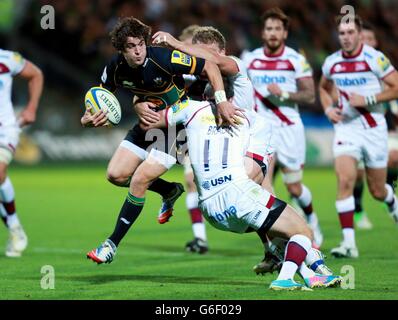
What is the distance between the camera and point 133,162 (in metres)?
8.04

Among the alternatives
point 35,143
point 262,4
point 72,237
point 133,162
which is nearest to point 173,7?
point 262,4

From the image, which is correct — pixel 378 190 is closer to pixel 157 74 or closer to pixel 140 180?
pixel 140 180

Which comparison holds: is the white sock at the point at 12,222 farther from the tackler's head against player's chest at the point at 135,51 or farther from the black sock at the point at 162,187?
the tackler's head against player's chest at the point at 135,51

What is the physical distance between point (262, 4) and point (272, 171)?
53.1 ft

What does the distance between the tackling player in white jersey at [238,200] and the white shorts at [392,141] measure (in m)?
4.84

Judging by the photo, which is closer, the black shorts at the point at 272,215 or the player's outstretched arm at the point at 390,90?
the black shorts at the point at 272,215

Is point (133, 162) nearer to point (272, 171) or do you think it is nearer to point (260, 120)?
point (260, 120)

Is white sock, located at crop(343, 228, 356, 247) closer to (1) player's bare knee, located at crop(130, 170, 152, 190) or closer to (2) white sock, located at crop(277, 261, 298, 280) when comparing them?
(1) player's bare knee, located at crop(130, 170, 152, 190)

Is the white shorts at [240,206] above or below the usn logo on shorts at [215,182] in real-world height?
below

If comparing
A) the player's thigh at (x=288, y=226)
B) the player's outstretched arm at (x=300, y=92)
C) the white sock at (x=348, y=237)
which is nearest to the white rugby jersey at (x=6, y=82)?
the player's outstretched arm at (x=300, y=92)

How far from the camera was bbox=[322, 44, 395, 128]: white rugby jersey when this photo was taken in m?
9.38

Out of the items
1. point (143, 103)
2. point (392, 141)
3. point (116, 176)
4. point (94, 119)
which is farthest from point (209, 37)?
point (392, 141)

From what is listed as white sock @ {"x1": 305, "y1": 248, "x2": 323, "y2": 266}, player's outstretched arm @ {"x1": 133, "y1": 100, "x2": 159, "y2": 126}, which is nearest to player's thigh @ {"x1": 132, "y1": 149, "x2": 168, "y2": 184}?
player's outstretched arm @ {"x1": 133, "y1": 100, "x2": 159, "y2": 126}

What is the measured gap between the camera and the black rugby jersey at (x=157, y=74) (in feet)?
24.1
